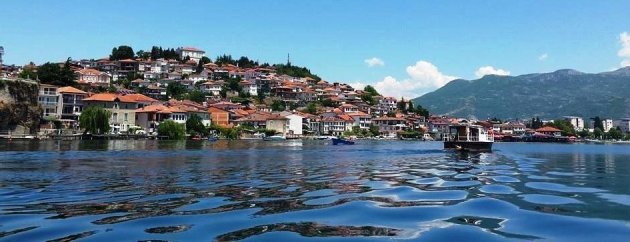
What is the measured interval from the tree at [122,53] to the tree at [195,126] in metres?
85.2

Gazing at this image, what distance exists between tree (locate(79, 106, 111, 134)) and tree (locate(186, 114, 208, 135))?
1650 cm

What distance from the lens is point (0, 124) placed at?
236 ft

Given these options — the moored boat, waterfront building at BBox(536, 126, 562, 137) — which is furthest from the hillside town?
the moored boat

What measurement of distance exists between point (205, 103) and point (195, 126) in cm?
3687

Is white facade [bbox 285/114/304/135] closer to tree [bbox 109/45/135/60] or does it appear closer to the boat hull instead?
the boat hull

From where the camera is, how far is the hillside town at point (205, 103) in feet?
280

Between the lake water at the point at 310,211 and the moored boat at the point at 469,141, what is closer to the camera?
the lake water at the point at 310,211

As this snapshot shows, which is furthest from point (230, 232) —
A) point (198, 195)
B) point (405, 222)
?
point (198, 195)

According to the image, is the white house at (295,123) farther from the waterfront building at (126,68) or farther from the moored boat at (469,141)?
the moored boat at (469,141)

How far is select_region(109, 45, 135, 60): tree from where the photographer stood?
530ft

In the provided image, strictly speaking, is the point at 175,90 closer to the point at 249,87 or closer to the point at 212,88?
the point at 212,88

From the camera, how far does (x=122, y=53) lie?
163m

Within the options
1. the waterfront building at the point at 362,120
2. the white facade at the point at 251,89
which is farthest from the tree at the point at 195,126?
the white facade at the point at 251,89

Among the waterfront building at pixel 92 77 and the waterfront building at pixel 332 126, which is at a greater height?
the waterfront building at pixel 92 77
